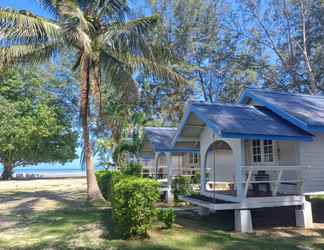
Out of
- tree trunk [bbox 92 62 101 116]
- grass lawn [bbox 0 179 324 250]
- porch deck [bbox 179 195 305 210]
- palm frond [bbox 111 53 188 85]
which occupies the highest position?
palm frond [bbox 111 53 188 85]

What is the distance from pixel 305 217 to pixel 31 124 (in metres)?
30.9

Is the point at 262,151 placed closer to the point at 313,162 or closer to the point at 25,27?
the point at 313,162

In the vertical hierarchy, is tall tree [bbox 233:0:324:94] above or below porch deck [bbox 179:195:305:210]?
above

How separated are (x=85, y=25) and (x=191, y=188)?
391 inches

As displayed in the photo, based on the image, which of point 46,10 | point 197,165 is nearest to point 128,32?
point 46,10

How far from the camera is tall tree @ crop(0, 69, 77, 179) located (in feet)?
112

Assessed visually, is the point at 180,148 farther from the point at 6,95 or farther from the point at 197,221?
the point at 6,95

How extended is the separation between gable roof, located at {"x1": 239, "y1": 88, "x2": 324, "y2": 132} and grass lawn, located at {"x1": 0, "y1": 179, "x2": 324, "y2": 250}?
3.40m

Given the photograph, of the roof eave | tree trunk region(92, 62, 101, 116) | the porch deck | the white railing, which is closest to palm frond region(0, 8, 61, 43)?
tree trunk region(92, 62, 101, 116)

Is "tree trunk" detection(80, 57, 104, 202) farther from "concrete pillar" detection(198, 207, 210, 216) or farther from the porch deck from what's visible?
the porch deck

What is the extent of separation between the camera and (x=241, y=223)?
9.69 metres

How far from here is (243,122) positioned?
33.8 feet

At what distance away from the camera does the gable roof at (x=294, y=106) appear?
33.9 feet

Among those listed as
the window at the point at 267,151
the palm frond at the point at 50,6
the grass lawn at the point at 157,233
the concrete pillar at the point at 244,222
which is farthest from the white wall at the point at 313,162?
the palm frond at the point at 50,6
